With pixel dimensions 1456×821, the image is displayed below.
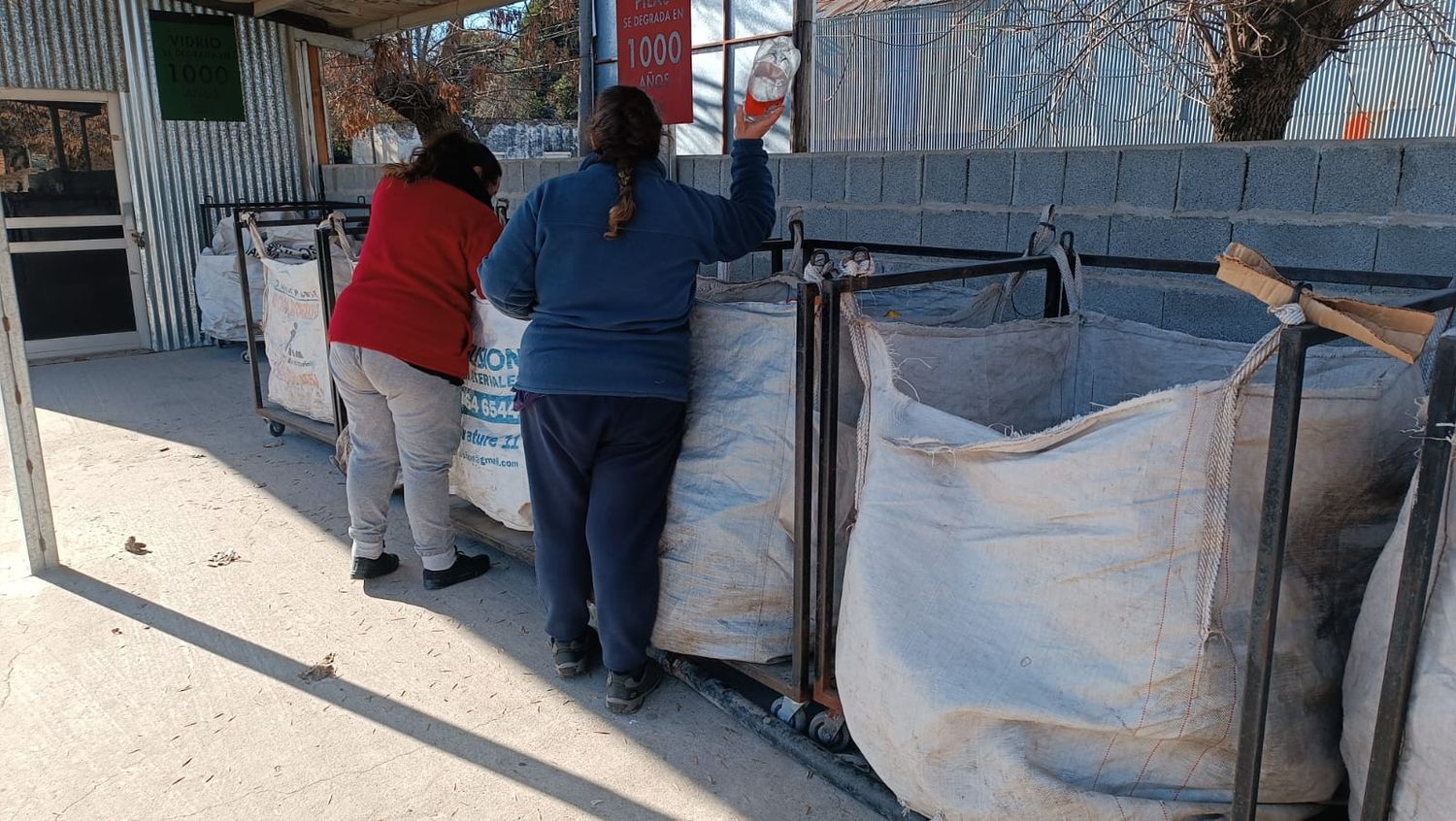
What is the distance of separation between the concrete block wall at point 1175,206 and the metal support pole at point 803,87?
63cm

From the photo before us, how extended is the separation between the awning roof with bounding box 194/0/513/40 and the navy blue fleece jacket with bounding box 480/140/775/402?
5344 mm

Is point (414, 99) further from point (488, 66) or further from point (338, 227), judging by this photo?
point (488, 66)

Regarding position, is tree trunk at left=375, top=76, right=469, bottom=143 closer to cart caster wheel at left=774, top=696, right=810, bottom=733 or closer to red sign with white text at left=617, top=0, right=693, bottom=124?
red sign with white text at left=617, top=0, right=693, bottom=124

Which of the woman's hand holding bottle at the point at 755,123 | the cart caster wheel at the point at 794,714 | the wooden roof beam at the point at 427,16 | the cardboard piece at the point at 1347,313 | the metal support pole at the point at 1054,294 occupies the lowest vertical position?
the cart caster wheel at the point at 794,714

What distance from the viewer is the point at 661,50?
5.40 metres

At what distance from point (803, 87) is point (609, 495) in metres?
3.41

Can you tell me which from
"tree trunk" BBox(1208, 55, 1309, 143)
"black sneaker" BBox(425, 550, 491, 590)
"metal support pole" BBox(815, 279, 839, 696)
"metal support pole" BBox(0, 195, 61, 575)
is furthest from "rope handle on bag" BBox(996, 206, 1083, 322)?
"metal support pole" BBox(0, 195, 61, 575)

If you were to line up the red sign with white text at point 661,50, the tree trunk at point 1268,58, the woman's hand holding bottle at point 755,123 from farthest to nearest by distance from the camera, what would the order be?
the red sign with white text at point 661,50
the tree trunk at point 1268,58
the woman's hand holding bottle at point 755,123

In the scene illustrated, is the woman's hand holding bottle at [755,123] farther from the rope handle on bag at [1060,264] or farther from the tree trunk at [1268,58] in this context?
the tree trunk at [1268,58]

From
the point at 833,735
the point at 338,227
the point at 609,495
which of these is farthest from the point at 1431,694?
the point at 338,227

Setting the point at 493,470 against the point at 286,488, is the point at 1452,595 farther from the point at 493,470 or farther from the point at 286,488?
the point at 286,488

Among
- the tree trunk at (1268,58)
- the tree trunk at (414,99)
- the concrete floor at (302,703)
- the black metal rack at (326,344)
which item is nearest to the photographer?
the concrete floor at (302,703)

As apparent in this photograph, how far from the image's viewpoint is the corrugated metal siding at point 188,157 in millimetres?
7895

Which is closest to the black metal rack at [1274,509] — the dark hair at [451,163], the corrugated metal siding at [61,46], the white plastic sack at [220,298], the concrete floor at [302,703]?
the concrete floor at [302,703]
